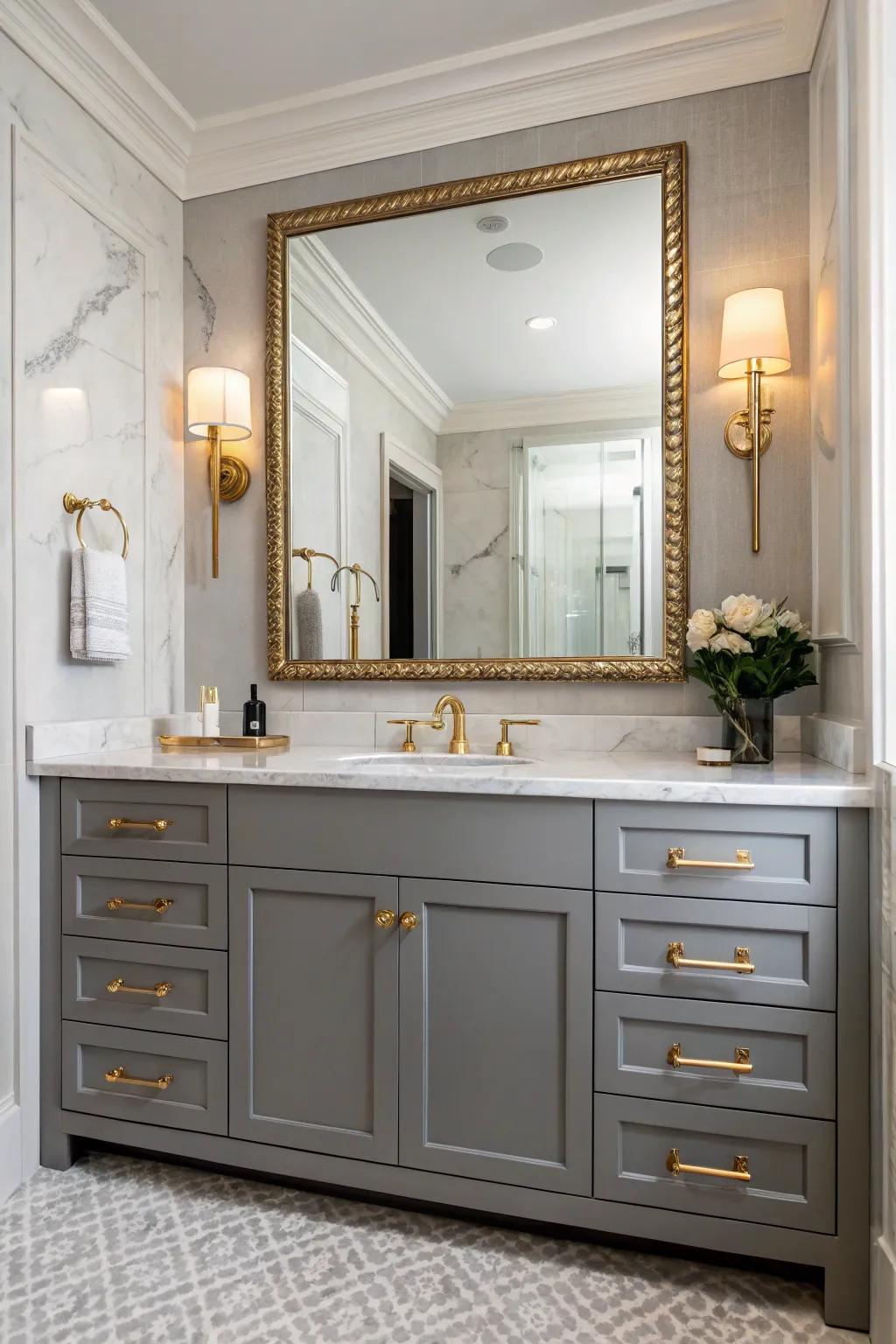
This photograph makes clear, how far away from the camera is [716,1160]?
1496 mm

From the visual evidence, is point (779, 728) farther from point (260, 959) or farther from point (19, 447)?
point (19, 447)

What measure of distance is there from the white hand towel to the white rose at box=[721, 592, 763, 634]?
141cm

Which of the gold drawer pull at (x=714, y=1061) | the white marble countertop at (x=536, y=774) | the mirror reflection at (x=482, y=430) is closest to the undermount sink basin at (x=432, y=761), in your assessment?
the white marble countertop at (x=536, y=774)

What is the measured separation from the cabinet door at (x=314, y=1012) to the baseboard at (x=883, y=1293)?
84 cm

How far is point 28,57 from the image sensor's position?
1930 mm

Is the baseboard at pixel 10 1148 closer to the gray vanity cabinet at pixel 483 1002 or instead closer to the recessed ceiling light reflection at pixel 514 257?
the gray vanity cabinet at pixel 483 1002

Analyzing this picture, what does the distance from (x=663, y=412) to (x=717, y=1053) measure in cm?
141

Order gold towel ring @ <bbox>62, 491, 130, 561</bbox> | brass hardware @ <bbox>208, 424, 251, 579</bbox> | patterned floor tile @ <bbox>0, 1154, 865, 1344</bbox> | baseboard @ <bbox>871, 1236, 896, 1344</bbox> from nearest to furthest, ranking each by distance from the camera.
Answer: baseboard @ <bbox>871, 1236, 896, 1344</bbox> < patterned floor tile @ <bbox>0, 1154, 865, 1344</bbox> < gold towel ring @ <bbox>62, 491, 130, 561</bbox> < brass hardware @ <bbox>208, 424, 251, 579</bbox>

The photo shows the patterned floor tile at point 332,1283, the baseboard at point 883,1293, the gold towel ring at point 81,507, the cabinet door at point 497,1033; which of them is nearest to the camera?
the baseboard at point 883,1293

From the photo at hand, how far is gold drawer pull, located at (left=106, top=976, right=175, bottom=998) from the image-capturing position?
6.00 feet

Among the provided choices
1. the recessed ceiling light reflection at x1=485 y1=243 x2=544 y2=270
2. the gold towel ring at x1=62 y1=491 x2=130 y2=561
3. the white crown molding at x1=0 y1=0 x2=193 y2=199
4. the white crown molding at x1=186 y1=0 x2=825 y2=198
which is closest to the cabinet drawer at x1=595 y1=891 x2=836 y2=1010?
the gold towel ring at x1=62 y1=491 x2=130 y2=561

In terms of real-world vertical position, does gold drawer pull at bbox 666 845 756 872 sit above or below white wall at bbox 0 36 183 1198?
A: below

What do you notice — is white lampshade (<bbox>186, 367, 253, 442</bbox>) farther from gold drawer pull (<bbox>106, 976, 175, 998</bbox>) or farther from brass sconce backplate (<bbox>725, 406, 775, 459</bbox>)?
gold drawer pull (<bbox>106, 976, 175, 998</bbox>)

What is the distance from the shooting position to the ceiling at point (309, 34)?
1.98 meters
